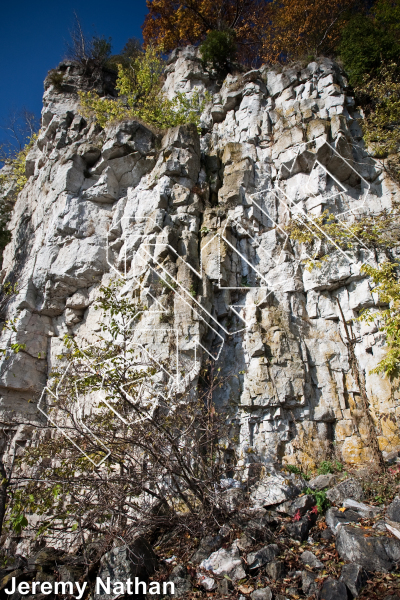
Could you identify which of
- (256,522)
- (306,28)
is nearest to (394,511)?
(256,522)

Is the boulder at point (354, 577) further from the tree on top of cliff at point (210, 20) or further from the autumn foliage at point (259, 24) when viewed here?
the tree on top of cliff at point (210, 20)

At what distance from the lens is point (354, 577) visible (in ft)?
13.3

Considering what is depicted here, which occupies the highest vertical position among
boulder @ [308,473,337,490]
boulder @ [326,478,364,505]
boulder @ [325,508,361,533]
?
boulder @ [308,473,337,490]

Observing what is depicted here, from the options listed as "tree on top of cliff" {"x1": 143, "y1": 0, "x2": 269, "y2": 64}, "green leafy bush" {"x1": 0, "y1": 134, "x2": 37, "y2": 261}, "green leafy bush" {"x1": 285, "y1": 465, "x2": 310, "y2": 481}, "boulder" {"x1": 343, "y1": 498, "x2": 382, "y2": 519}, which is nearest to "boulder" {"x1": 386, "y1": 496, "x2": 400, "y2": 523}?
"boulder" {"x1": 343, "y1": 498, "x2": 382, "y2": 519}

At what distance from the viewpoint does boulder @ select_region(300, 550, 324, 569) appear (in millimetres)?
4562

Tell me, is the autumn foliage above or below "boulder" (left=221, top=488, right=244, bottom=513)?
above

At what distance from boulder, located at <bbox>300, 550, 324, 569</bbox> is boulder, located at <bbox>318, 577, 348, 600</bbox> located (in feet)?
1.55

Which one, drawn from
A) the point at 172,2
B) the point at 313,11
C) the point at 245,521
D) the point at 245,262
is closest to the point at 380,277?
the point at 245,262

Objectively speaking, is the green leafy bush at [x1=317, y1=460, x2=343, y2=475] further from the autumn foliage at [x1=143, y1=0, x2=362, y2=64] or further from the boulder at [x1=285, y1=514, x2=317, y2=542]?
the autumn foliage at [x1=143, y1=0, x2=362, y2=64]

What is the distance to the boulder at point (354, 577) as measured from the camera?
3.99m

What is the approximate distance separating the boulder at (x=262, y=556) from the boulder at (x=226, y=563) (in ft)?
0.45

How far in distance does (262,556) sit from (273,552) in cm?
17

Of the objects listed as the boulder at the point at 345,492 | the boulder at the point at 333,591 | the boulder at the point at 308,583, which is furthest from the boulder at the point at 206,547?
the boulder at the point at 345,492

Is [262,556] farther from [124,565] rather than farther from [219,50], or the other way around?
[219,50]
